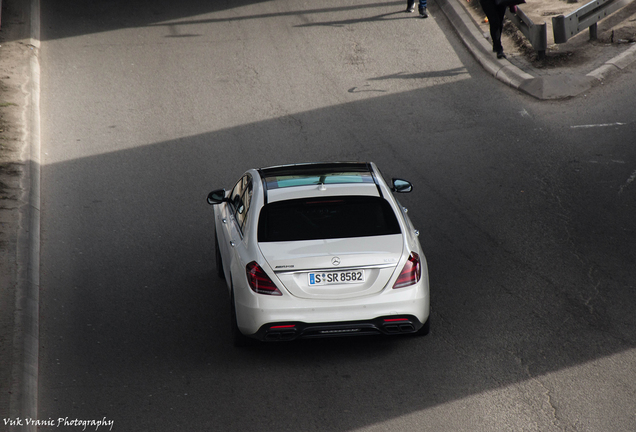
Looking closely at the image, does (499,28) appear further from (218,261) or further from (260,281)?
(260,281)

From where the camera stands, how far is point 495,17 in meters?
16.5

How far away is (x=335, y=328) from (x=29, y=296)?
3861 millimetres

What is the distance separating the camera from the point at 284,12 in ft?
68.0

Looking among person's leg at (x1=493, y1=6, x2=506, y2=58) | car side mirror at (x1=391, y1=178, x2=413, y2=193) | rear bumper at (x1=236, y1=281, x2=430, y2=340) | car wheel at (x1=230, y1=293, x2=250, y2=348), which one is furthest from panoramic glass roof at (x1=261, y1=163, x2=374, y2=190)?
person's leg at (x1=493, y1=6, x2=506, y2=58)

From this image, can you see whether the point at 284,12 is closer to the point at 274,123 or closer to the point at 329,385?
the point at 274,123

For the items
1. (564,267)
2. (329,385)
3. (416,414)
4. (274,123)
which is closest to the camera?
(416,414)

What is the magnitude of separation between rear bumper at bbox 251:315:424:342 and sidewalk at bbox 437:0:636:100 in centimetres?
905

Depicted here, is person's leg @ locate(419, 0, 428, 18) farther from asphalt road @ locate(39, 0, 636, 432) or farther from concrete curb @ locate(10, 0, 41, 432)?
concrete curb @ locate(10, 0, 41, 432)

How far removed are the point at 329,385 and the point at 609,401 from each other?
7.69ft

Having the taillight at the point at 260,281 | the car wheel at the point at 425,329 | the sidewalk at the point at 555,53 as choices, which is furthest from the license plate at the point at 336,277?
the sidewalk at the point at 555,53

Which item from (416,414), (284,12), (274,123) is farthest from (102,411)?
(284,12)

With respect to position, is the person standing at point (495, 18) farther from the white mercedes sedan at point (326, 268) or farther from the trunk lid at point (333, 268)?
the trunk lid at point (333, 268)

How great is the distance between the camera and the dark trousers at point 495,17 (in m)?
16.3

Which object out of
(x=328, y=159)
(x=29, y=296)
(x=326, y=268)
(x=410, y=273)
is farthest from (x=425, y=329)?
(x=328, y=159)
